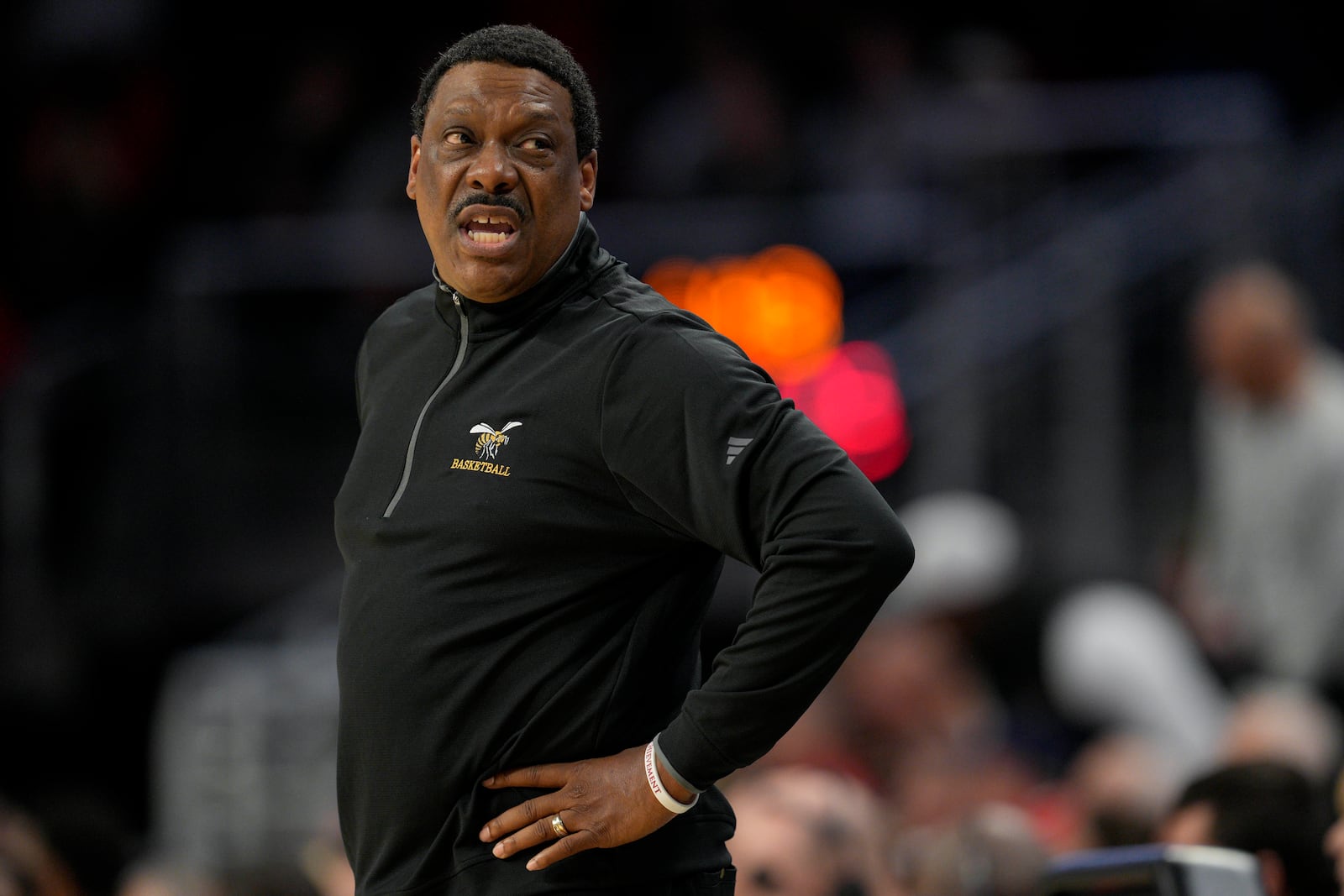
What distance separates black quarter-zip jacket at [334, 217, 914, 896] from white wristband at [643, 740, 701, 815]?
0.03 m

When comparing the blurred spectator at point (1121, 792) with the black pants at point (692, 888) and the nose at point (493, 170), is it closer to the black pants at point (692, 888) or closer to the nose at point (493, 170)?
the black pants at point (692, 888)

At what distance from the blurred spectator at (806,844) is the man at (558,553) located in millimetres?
1117

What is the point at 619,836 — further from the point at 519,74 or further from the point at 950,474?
the point at 950,474

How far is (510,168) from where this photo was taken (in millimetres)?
2600

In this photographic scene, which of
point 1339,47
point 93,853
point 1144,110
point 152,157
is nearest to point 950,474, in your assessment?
point 1144,110

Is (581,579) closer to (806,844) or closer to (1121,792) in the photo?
(806,844)

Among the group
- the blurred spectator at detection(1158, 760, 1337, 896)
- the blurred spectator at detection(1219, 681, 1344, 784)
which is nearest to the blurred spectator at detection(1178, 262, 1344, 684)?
the blurred spectator at detection(1219, 681, 1344, 784)

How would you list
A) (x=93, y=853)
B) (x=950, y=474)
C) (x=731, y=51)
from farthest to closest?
1. (x=731, y=51)
2. (x=950, y=474)
3. (x=93, y=853)

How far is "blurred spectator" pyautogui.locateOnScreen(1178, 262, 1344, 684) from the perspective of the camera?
6211 mm

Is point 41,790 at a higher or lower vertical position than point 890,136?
lower

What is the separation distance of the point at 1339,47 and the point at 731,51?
3042 mm

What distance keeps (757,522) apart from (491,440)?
40 cm

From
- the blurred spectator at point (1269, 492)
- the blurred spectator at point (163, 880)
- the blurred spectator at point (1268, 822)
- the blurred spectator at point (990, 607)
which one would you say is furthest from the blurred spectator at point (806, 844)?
the blurred spectator at point (1269, 492)

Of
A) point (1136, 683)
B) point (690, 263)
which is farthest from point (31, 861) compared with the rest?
point (690, 263)
